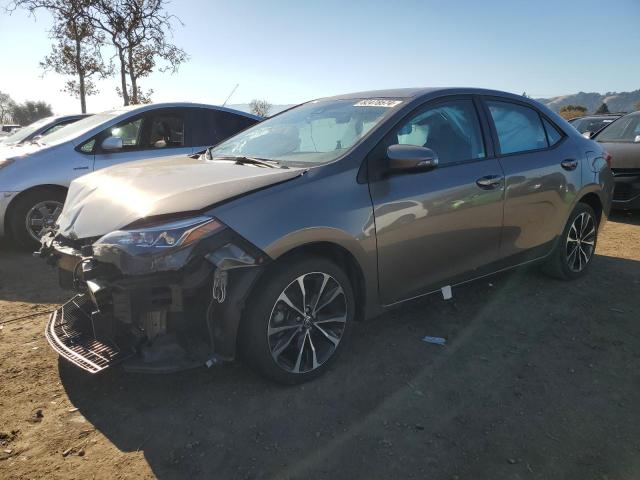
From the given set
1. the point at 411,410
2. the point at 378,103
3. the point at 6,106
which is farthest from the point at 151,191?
the point at 6,106

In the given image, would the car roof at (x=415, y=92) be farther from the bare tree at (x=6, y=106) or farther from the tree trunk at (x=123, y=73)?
the bare tree at (x=6, y=106)

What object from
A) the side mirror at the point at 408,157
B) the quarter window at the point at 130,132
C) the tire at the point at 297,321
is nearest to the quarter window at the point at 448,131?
the side mirror at the point at 408,157

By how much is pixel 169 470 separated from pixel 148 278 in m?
0.88

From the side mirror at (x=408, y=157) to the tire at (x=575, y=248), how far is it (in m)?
2.15

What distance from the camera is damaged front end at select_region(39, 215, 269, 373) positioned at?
2355 millimetres

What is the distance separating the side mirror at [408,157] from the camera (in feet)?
9.43

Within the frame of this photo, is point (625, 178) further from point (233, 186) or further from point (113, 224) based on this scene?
point (113, 224)

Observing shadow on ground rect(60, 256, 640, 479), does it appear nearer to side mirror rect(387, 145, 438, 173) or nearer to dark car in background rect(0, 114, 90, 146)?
side mirror rect(387, 145, 438, 173)

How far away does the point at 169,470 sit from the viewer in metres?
2.18

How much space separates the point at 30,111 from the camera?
61375 millimetres

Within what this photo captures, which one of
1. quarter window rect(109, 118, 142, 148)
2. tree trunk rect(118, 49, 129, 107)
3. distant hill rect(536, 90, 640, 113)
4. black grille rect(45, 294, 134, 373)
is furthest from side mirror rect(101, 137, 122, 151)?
distant hill rect(536, 90, 640, 113)

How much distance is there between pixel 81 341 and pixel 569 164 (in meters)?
4.01

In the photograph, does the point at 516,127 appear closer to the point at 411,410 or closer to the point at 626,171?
the point at 411,410

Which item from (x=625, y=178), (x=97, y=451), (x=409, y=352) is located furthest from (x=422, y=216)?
(x=625, y=178)
